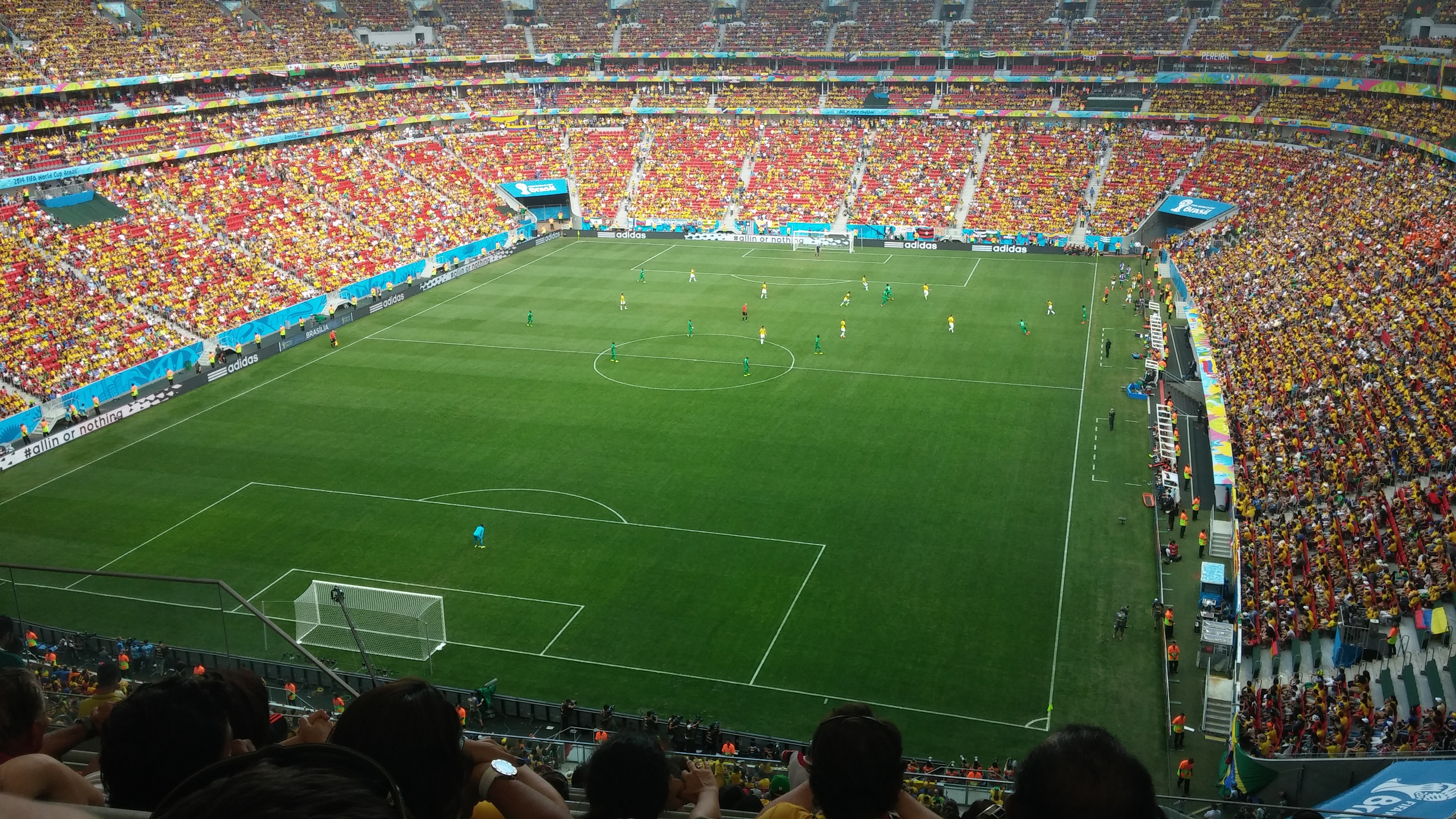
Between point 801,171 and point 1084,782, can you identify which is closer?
point 1084,782

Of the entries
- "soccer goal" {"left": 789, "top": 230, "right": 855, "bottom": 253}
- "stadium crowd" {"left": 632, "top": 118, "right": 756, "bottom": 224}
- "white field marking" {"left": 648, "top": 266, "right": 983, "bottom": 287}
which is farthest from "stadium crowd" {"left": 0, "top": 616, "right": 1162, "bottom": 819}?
"stadium crowd" {"left": 632, "top": 118, "right": 756, "bottom": 224}

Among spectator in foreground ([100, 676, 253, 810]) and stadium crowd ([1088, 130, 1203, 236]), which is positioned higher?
stadium crowd ([1088, 130, 1203, 236])

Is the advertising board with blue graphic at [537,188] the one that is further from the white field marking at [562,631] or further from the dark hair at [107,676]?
the dark hair at [107,676]

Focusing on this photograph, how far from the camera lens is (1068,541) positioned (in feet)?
109

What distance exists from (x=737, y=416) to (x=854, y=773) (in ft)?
131

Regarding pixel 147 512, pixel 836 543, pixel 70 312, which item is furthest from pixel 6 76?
pixel 836 543

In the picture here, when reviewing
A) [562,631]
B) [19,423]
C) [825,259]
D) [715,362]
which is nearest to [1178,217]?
[825,259]

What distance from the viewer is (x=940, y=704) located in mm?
25781

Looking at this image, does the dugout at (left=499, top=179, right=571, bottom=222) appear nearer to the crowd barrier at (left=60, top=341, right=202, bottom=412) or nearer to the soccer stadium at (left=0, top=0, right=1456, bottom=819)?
the soccer stadium at (left=0, top=0, right=1456, bottom=819)

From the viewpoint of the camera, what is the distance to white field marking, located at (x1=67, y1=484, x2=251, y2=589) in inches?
1292

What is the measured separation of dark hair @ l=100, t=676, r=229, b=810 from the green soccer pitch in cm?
1041

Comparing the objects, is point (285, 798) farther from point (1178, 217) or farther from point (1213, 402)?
point (1178, 217)

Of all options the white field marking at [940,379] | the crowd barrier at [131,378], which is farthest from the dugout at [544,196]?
the white field marking at [940,379]

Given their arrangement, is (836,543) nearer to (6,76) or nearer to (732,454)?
(732,454)
